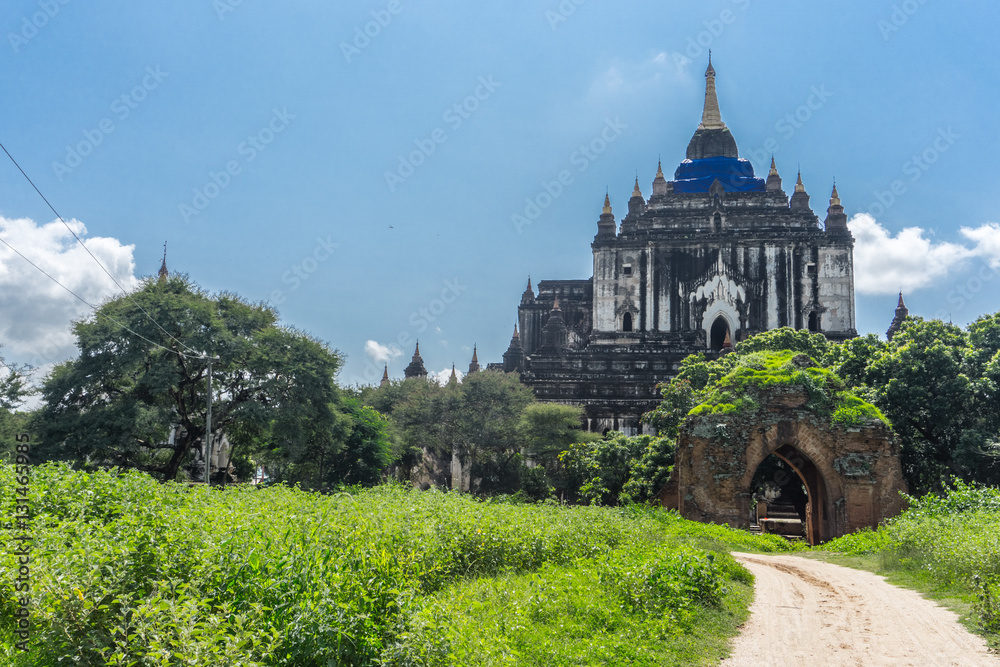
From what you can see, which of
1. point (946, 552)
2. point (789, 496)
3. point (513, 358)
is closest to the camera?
point (946, 552)

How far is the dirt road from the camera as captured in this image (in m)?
8.16

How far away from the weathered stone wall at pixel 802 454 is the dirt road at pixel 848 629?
7.01 metres

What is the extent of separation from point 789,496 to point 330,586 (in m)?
25.9

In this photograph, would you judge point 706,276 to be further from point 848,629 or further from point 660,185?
point 848,629

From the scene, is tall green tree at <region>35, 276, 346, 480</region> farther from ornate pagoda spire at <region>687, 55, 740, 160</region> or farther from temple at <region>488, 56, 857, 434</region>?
ornate pagoda spire at <region>687, 55, 740, 160</region>

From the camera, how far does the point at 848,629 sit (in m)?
9.43

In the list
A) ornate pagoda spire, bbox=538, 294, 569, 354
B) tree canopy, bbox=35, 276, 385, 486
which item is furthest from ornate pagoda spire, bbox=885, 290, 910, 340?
tree canopy, bbox=35, 276, 385, 486

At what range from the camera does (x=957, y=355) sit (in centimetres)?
2336

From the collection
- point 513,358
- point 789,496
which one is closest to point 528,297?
point 513,358

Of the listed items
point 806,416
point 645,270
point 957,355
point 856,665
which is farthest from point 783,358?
point 645,270

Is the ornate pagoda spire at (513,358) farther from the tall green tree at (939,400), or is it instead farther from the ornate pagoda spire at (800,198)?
the tall green tree at (939,400)

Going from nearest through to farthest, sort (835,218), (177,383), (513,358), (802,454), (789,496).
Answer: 1. (802,454)
2. (177,383)
3. (789,496)
4. (835,218)
5. (513,358)

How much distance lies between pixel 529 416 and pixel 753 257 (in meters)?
19.6

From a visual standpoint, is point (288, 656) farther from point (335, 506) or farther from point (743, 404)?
point (743, 404)
